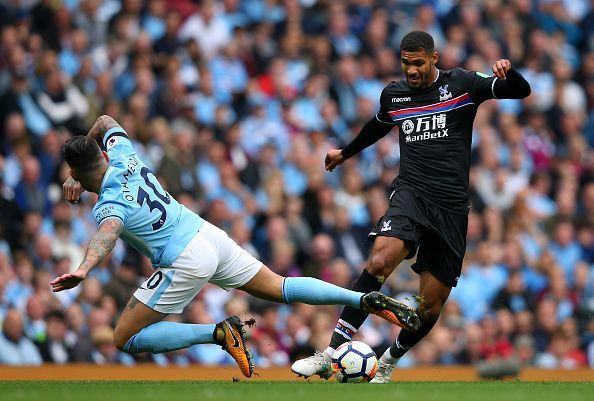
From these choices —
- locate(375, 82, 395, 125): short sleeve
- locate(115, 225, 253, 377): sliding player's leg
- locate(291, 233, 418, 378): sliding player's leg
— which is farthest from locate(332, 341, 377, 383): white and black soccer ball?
locate(375, 82, 395, 125): short sleeve

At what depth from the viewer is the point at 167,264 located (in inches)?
381

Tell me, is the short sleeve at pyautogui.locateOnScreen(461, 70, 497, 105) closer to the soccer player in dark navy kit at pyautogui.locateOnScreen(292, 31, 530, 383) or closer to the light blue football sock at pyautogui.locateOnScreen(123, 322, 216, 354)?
the soccer player in dark navy kit at pyautogui.locateOnScreen(292, 31, 530, 383)

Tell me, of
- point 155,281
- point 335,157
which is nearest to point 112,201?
point 155,281

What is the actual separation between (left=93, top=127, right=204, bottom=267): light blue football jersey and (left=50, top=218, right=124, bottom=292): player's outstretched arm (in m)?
0.12

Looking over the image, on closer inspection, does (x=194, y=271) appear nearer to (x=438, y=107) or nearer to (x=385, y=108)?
(x=385, y=108)

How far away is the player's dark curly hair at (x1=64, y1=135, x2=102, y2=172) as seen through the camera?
9.42 m

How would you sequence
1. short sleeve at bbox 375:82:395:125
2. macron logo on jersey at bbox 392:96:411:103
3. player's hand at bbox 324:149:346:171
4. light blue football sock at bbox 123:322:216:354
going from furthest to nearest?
player's hand at bbox 324:149:346:171
short sleeve at bbox 375:82:395:125
macron logo on jersey at bbox 392:96:411:103
light blue football sock at bbox 123:322:216:354

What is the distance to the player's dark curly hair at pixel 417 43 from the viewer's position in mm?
10148

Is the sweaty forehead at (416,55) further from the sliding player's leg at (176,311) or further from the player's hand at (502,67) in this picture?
the sliding player's leg at (176,311)

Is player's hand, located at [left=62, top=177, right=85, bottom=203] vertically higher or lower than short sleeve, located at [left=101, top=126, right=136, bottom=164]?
lower

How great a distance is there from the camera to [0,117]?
1476 cm

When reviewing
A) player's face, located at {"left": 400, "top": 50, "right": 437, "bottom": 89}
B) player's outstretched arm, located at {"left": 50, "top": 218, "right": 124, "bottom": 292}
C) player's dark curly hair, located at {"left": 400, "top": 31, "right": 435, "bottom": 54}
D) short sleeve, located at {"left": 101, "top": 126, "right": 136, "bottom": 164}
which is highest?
player's dark curly hair, located at {"left": 400, "top": 31, "right": 435, "bottom": 54}

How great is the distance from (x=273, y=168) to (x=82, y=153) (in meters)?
6.66

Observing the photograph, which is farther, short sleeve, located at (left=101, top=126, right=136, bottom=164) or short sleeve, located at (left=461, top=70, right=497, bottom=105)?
short sleeve, located at (left=461, top=70, right=497, bottom=105)
